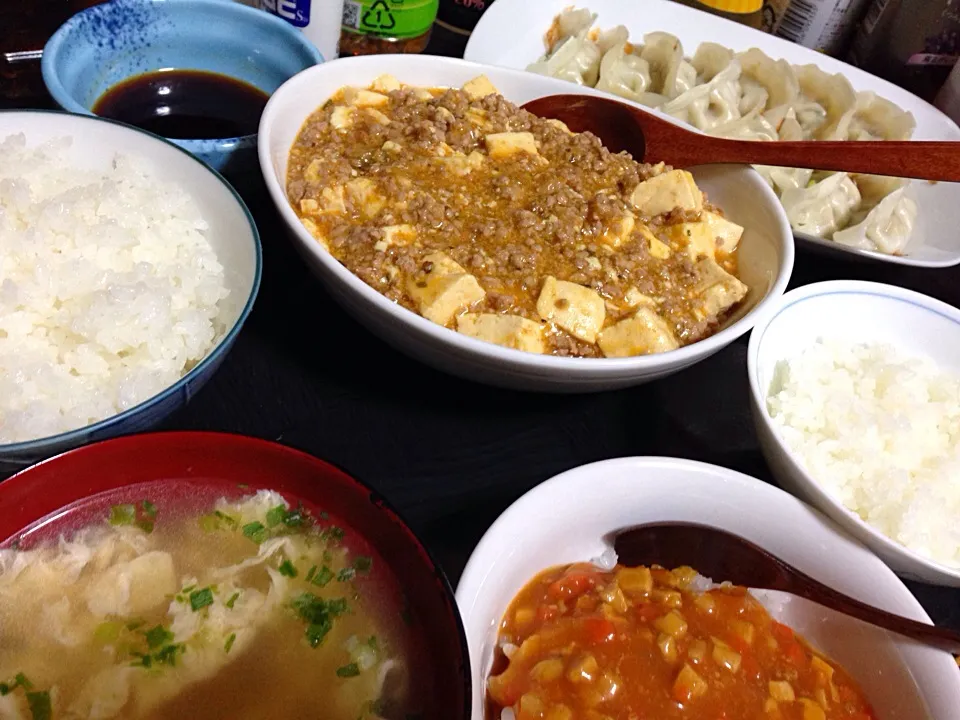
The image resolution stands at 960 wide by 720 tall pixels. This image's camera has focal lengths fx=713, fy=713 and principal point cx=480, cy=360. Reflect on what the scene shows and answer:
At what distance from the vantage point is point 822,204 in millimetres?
2484

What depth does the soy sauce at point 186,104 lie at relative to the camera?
82.4 inches

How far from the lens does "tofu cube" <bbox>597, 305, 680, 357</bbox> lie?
1.68 meters

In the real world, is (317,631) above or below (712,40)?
below

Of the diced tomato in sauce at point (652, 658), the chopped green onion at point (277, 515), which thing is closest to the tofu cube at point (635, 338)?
the diced tomato in sauce at point (652, 658)

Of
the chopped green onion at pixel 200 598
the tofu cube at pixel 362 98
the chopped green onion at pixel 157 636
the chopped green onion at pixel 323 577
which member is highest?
the tofu cube at pixel 362 98

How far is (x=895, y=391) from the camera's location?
6.18 feet

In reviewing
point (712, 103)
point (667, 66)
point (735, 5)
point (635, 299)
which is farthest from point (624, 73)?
point (635, 299)

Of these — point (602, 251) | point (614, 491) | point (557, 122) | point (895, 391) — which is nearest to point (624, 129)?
point (557, 122)

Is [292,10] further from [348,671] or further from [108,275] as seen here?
[348,671]

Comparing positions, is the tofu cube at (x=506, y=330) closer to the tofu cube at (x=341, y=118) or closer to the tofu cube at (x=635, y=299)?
the tofu cube at (x=635, y=299)

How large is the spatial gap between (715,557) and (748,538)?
A: 0.08 m

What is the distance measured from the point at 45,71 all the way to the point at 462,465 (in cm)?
147

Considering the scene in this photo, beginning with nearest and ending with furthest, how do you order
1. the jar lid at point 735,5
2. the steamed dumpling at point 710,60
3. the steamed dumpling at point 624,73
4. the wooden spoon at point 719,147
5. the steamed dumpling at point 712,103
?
the wooden spoon at point 719,147 → the steamed dumpling at point 712,103 → the steamed dumpling at point 624,73 → the steamed dumpling at point 710,60 → the jar lid at point 735,5

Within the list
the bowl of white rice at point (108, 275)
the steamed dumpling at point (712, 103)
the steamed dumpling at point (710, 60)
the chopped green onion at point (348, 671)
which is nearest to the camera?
the chopped green onion at point (348, 671)
